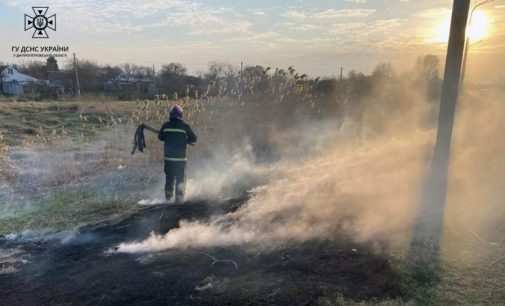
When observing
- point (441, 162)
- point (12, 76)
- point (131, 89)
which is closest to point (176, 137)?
point (441, 162)

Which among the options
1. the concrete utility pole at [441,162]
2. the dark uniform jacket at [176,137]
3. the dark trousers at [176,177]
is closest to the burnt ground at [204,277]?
the concrete utility pole at [441,162]

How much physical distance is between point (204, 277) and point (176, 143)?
3515mm

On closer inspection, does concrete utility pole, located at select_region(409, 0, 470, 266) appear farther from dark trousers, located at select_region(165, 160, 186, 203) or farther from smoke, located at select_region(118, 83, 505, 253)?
dark trousers, located at select_region(165, 160, 186, 203)

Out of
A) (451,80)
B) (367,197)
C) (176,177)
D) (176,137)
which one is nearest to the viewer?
(451,80)

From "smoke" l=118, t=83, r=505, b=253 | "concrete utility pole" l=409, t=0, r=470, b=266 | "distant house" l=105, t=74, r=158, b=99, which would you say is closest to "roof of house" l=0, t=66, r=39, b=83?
"distant house" l=105, t=74, r=158, b=99

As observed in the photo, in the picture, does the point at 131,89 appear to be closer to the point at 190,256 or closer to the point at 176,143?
the point at 176,143

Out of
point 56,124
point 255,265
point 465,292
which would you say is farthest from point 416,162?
point 56,124

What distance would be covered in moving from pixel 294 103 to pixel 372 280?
38.0 ft

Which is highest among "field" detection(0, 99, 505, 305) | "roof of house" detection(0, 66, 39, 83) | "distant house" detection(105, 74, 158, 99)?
"roof of house" detection(0, 66, 39, 83)

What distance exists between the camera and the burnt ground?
145 inches

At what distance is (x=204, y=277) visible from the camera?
412 cm

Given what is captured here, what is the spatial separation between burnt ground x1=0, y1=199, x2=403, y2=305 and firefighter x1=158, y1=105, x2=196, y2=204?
218cm

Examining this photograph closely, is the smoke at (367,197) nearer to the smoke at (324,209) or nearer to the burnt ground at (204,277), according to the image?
the smoke at (324,209)

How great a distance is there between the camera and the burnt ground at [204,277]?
3.68m
